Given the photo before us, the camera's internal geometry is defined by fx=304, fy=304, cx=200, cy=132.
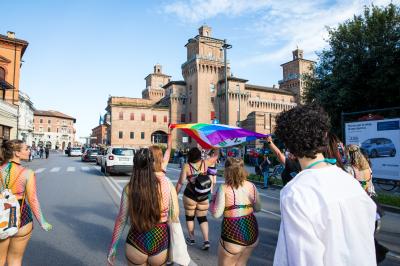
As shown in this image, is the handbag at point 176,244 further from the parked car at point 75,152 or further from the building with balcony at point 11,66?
the parked car at point 75,152

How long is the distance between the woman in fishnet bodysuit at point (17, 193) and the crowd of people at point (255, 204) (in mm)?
10

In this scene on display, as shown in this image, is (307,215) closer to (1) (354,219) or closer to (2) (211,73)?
(1) (354,219)

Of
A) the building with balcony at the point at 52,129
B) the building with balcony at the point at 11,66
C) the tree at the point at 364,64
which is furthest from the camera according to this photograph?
the building with balcony at the point at 52,129

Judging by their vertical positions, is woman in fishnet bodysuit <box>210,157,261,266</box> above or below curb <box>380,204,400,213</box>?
above

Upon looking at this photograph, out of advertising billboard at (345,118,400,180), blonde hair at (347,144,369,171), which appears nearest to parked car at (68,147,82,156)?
advertising billboard at (345,118,400,180)

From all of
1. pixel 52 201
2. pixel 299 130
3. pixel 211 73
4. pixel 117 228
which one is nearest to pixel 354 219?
pixel 299 130

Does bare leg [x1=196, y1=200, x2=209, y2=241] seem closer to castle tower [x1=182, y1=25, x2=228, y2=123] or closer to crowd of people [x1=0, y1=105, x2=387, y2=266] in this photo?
crowd of people [x1=0, y1=105, x2=387, y2=266]

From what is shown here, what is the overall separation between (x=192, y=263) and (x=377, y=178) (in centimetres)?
1077

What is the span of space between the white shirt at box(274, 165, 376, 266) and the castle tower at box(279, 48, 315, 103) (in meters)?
92.0

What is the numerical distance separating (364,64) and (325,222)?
22681mm

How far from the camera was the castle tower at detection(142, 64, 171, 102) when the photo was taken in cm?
10031

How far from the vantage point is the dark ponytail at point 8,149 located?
11.9 feet

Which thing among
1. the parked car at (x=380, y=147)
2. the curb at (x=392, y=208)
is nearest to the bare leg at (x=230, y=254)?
the curb at (x=392, y=208)

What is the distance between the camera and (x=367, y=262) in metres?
1.51
